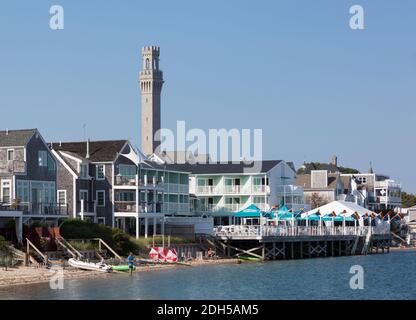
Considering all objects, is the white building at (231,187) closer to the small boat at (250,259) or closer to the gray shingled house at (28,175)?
the small boat at (250,259)

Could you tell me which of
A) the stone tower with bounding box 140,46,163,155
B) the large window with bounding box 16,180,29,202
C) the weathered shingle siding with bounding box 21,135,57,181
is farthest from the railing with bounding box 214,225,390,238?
the stone tower with bounding box 140,46,163,155

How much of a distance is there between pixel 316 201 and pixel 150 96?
48.7m

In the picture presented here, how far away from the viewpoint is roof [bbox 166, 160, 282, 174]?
110375mm

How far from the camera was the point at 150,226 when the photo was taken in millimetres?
90750

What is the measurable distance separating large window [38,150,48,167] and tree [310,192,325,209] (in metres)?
58.1

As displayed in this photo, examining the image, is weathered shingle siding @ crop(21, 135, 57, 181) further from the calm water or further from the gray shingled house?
the calm water

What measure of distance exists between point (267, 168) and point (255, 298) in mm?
56337

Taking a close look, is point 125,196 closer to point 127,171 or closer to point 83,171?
point 127,171

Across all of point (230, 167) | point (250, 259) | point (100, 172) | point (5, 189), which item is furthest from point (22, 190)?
point (230, 167)

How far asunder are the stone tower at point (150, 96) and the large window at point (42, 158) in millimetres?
85989

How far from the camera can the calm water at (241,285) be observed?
54.6 meters

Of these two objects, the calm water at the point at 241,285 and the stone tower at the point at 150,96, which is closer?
the calm water at the point at 241,285

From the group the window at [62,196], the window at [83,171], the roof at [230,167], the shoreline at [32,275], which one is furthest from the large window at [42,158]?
the roof at [230,167]
